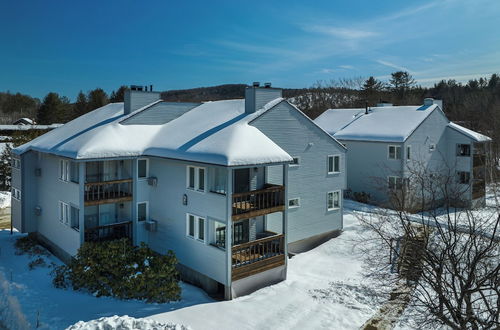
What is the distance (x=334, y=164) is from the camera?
74.3ft

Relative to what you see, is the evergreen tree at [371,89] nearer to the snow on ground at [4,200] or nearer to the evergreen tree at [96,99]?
the evergreen tree at [96,99]

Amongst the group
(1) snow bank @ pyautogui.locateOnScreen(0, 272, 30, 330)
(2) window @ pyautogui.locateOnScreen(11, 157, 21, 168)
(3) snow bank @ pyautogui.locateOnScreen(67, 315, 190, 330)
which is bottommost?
(1) snow bank @ pyautogui.locateOnScreen(0, 272, 30, 330)

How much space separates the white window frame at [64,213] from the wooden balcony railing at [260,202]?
314 inches

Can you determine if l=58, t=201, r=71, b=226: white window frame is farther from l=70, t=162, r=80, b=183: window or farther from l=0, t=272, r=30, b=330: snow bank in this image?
l=0, t=272, r=30, b=330: snow bank

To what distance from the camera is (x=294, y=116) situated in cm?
2014

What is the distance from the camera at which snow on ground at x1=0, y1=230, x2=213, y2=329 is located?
13078 millimetres

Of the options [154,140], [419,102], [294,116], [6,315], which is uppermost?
[419,102]

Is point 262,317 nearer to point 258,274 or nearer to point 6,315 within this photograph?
point 258,274

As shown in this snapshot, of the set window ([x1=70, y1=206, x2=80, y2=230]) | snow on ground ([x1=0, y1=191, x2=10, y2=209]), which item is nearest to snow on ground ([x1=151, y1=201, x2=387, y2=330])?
window ([x1=70, y1=206, x2=80, y2=230])

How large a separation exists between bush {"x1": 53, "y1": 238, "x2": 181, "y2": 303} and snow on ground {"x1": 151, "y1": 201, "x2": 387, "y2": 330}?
5.11 feet

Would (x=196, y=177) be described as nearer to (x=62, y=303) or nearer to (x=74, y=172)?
(x=74, y=172)

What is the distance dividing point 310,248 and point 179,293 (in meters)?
9.29

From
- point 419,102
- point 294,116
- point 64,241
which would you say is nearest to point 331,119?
point 294,116

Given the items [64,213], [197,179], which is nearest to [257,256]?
[197,179]
